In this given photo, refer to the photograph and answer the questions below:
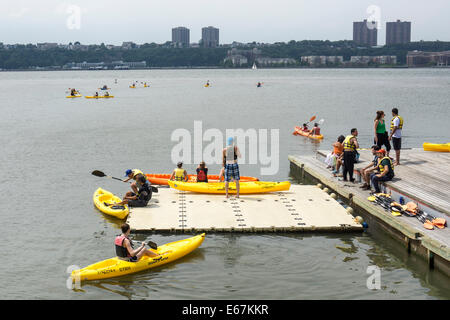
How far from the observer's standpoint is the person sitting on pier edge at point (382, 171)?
17094 mm

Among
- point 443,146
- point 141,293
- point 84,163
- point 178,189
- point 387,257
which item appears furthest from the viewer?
point 84,163

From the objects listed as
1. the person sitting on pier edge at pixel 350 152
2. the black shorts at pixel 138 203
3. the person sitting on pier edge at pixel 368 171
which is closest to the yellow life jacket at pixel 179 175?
the black shorts at pixel 138 203

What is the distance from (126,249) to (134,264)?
1.45ft

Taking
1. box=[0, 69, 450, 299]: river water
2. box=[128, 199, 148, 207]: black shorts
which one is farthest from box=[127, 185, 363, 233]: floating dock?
box=[0, 69, 450, 299]: river water

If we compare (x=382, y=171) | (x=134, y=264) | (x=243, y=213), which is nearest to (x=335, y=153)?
(x=382, y=171)

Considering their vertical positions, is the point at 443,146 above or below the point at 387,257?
above

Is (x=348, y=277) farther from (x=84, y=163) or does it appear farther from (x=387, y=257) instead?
(x=84, y=163)

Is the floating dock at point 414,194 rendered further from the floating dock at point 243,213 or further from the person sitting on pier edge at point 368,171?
the floating dock at point 243,213

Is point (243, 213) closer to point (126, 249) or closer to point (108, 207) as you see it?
point (108, 207)

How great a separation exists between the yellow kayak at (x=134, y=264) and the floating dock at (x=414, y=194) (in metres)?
5.46

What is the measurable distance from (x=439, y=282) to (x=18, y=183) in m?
18.1

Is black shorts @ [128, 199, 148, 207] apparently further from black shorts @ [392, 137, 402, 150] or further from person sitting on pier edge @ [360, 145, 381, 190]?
black shorts @ [392, 137, 402, 150]
